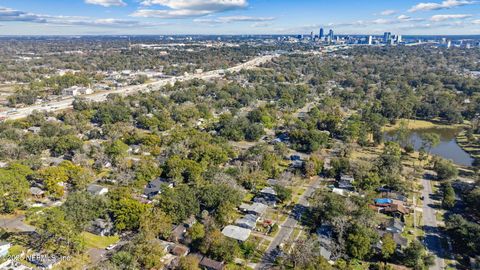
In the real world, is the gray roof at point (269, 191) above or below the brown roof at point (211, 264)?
above

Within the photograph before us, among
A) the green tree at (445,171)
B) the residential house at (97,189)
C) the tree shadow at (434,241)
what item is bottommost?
the tree shadow at (434,241)

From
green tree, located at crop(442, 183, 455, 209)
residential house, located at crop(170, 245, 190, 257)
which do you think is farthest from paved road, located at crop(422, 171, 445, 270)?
residential house, located at crop(170, 245, 190, 257)

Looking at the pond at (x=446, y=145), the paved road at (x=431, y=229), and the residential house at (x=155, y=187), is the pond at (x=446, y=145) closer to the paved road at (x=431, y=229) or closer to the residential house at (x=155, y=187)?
the paved road at (x=431, y=229)

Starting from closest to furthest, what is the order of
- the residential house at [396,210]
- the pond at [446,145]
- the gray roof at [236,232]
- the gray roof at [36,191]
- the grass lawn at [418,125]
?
the gray roof at [236,232] → the residential house at [396,210] → the gray roof at [36,191] → the pond at [446,145] → the grass lawn at [418,125]

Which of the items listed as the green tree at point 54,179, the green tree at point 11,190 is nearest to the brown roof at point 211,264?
the green tree at point 54,179

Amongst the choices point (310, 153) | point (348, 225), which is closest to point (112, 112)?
point (310, 153)

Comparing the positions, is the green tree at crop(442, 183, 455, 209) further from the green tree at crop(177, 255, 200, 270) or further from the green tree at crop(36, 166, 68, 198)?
the green tree at crop(36, 166, 68, 198)

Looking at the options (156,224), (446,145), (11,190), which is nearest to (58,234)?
(156,224)
